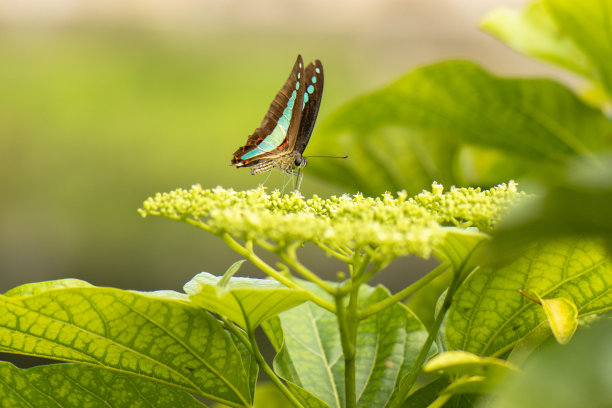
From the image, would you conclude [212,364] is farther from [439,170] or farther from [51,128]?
[51,128]

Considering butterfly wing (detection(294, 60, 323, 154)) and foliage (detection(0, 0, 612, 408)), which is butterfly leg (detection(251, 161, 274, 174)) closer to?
butterfly wing (detection(294, 60, 323, 154))

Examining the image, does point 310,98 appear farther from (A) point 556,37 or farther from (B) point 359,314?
(B) point 359,314

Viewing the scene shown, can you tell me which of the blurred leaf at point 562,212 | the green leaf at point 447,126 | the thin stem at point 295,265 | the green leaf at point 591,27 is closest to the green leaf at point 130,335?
the thin stem at point 295,265

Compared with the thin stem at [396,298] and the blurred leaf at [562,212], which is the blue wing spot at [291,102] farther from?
the blurred leaf at [562,212]

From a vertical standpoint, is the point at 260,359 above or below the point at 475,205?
below

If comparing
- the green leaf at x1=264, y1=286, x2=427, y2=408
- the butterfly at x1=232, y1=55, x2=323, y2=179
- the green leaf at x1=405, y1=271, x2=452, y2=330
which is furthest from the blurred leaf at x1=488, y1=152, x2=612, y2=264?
the butterfly at x1=232, y1=55, x2=323, y2=179

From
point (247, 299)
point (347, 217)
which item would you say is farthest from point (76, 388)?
point (347, 217)
